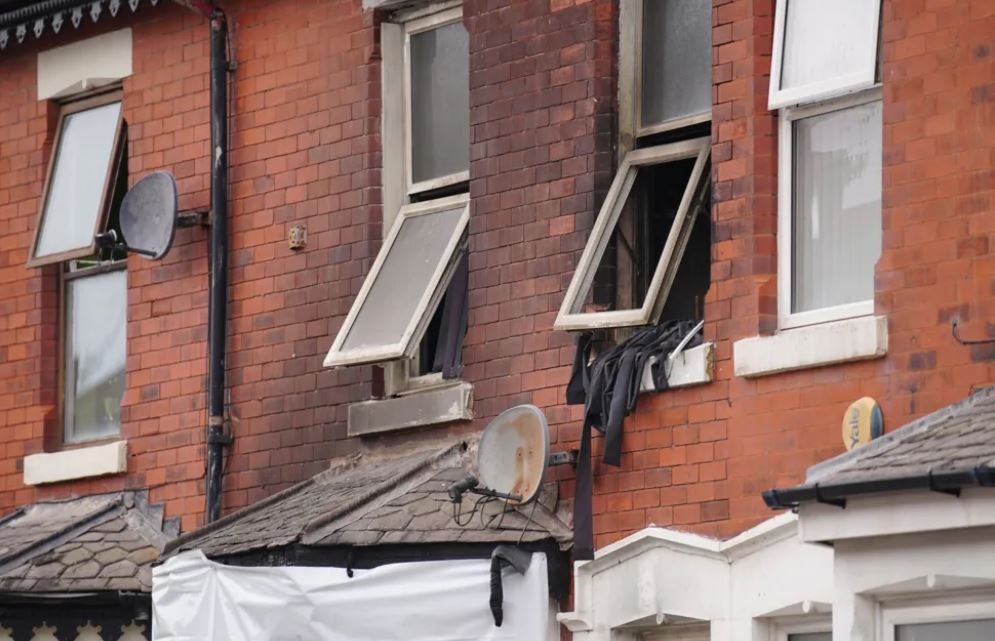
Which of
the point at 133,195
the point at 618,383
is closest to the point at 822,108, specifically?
the point at 618,383

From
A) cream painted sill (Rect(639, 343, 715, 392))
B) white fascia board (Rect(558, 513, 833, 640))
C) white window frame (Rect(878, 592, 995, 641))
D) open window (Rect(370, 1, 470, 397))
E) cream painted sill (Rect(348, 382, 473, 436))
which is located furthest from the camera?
open window (Rect(370, 1, 470, 397))

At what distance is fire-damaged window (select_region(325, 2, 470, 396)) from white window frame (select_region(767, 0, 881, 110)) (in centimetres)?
248

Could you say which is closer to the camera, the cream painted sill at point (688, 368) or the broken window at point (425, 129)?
the cream painted sill at point (688, 368)

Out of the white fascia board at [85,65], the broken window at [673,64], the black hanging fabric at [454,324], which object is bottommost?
the black hanging fabric at [454,324]

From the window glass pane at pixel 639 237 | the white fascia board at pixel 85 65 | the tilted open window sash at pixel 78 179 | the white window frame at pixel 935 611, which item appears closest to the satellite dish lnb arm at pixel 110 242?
the tilted open window sash at pixel 78 179

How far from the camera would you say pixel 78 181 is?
624 inches

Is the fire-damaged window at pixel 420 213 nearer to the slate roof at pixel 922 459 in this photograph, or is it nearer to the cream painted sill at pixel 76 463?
the cream painted sill at pixel 76 463

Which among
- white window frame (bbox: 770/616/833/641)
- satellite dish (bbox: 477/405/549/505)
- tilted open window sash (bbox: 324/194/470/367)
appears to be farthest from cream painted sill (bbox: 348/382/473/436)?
white window frame (bbox: 770/616/833/641)

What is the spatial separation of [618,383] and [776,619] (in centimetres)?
143

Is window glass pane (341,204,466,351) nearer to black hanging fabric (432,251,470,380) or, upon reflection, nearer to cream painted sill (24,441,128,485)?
black hanging fabric (432,251,470,380)

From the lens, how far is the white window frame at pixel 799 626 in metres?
11.0

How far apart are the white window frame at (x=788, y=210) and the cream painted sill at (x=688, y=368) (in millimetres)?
383

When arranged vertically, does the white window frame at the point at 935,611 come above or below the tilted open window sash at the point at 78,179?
below

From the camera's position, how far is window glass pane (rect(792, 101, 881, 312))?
Result: 36.3 ft
